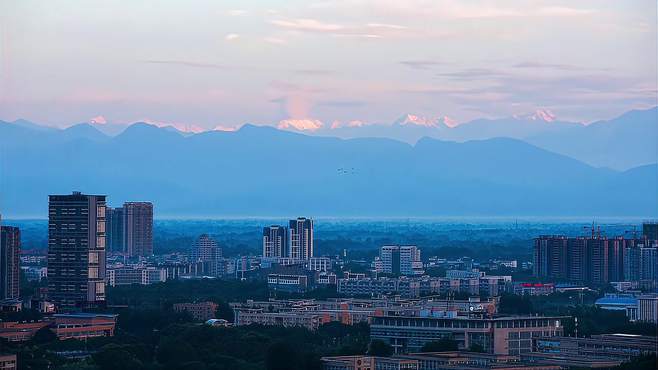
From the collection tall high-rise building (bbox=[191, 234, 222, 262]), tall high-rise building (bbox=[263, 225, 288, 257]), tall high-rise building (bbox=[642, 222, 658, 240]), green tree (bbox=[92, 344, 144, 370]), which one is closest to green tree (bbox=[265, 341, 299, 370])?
green tree (bbox=[92, 344, 144, 370])

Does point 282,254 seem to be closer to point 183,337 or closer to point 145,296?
point 145,296

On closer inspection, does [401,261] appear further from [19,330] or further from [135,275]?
[19,330]

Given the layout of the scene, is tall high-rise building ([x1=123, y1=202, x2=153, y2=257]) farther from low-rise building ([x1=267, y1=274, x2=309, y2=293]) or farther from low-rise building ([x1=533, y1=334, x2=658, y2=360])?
low-rise building ([x1=533, y1=334, x2=658, y2=360])

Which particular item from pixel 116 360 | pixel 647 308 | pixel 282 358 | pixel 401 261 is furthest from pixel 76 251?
pixel 401 261

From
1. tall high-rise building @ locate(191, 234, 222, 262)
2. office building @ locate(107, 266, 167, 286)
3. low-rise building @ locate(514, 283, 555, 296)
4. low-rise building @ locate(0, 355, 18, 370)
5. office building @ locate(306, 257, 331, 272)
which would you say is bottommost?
low-rise building @ locate(0, 355, 18, 370)

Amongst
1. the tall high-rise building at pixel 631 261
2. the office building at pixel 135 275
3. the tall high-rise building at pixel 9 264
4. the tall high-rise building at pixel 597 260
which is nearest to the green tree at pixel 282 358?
the tall high-rise building at pixel 9 264

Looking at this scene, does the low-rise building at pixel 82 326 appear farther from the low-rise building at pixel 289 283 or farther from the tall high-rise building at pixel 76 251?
the low-rise building at pixel 289 283

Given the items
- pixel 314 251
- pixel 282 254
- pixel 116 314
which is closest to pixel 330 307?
pixel 116 314
